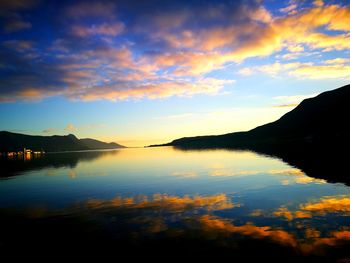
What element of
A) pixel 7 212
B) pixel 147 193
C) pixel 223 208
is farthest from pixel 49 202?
pixel 223 208

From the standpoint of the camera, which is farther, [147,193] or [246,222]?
[147,193]

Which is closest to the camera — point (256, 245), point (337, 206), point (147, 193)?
point (256, 245)

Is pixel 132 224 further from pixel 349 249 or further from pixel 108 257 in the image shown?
pixel 349 249

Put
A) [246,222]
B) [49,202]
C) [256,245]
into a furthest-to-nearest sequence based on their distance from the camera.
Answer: [49,202] → [246,222] → [256,245]

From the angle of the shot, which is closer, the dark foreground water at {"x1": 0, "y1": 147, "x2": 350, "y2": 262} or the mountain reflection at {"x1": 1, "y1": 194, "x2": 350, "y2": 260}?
the dark foreground water at {"x1": 0, "y1": 147, "x2": 350, "y2": 262}

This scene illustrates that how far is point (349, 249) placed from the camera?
47.9 ft

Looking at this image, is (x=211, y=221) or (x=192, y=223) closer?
(x=192, y=223)

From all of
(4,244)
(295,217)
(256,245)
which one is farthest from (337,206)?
(4,244)

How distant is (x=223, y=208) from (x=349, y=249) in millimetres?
12048

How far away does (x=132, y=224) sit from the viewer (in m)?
21.5

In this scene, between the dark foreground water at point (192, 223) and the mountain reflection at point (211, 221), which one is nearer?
the dark foreground water at point (192, 223)

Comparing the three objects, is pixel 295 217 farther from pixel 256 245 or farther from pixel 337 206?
pixel 256 245

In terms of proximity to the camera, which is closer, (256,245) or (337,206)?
(256,245)

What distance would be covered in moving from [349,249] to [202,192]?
2108 cm
